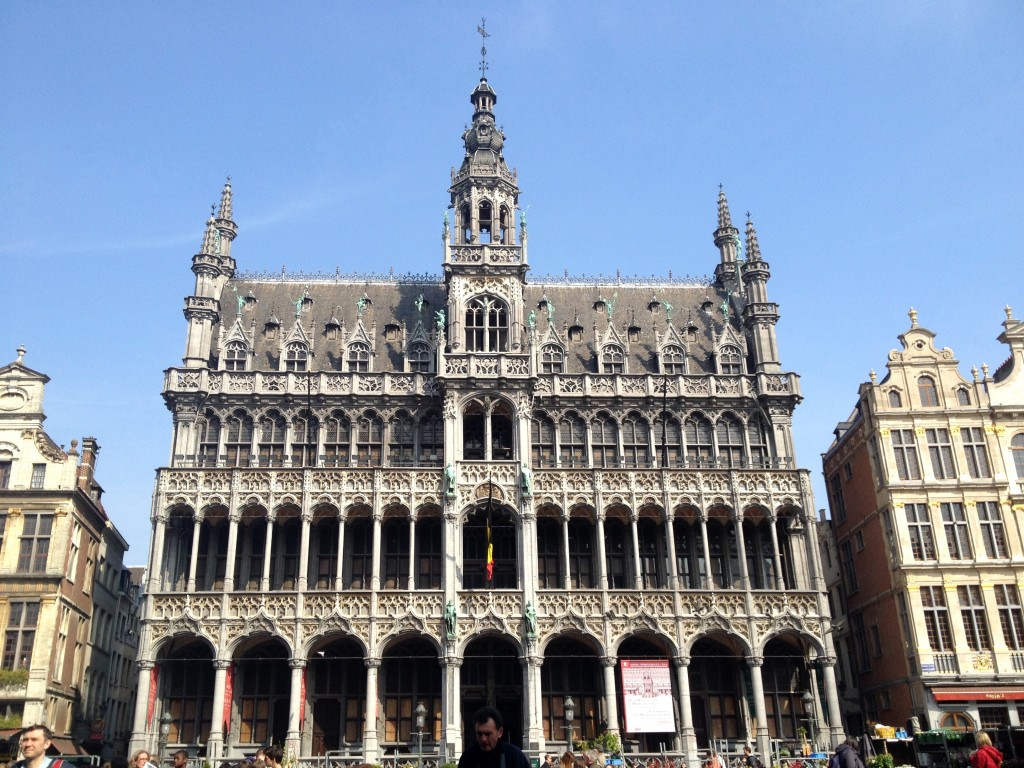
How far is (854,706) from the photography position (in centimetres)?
5344

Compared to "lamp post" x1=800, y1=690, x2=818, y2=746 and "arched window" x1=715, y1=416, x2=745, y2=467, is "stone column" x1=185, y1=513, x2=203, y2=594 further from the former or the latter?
"lamp post" x1=800, y1=690, x2=818, y2=746

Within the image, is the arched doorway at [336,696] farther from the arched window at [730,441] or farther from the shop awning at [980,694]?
the shop awning at [980,694]

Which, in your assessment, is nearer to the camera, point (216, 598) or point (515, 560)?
point (216, 598)

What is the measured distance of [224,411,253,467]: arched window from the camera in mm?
48250

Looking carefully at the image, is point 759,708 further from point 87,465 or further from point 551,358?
point 87,465

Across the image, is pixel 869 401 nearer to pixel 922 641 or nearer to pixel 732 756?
pixel 922 641

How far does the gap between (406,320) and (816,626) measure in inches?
1080

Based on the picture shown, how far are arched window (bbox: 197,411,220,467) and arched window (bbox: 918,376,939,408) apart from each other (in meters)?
36.4

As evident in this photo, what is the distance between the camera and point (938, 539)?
151 feet

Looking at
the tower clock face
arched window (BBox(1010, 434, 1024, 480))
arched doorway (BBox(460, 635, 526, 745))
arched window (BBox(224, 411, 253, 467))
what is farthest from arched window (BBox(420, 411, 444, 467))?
arched window (BBox(1010, 434, 1024, 480))

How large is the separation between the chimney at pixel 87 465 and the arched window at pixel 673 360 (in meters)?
31.2

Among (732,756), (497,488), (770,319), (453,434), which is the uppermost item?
(770,319)

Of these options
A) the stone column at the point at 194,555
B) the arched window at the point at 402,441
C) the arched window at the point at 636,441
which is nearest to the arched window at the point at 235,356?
the arched window at the point at 402,441

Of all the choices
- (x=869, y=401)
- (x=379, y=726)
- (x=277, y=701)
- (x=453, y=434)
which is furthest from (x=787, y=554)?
(x=277, y=701)
